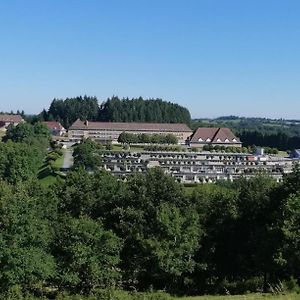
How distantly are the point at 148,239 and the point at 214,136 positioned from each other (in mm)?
68641

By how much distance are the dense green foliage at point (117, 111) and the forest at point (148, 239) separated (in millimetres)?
85117

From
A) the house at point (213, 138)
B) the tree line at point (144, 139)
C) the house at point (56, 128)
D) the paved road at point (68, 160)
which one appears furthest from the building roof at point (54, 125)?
the house at point (213, 138)

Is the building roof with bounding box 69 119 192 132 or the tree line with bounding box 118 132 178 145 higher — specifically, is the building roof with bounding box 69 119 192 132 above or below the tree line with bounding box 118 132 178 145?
above

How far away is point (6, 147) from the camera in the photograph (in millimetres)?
51375

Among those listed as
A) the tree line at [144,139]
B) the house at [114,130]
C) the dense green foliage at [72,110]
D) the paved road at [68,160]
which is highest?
the dense green foliage at [72,110]

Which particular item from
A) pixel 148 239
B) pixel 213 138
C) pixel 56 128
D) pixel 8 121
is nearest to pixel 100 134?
pixel 56 128

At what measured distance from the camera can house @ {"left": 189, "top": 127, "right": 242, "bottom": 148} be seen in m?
84.9

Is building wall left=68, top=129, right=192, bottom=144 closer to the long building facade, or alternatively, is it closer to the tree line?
the tree line

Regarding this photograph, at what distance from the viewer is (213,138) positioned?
282 feet

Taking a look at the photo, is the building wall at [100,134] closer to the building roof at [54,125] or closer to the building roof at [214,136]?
the building roof at [214,136]

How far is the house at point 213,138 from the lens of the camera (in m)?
84.9

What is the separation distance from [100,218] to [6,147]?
112 ft

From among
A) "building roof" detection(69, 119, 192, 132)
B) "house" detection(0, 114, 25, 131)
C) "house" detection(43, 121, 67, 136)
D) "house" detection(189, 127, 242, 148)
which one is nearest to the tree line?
"house" detection(189, 127, 242, 148)

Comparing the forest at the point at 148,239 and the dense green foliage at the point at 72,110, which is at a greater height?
the dense green foliage at the point at 72,110
